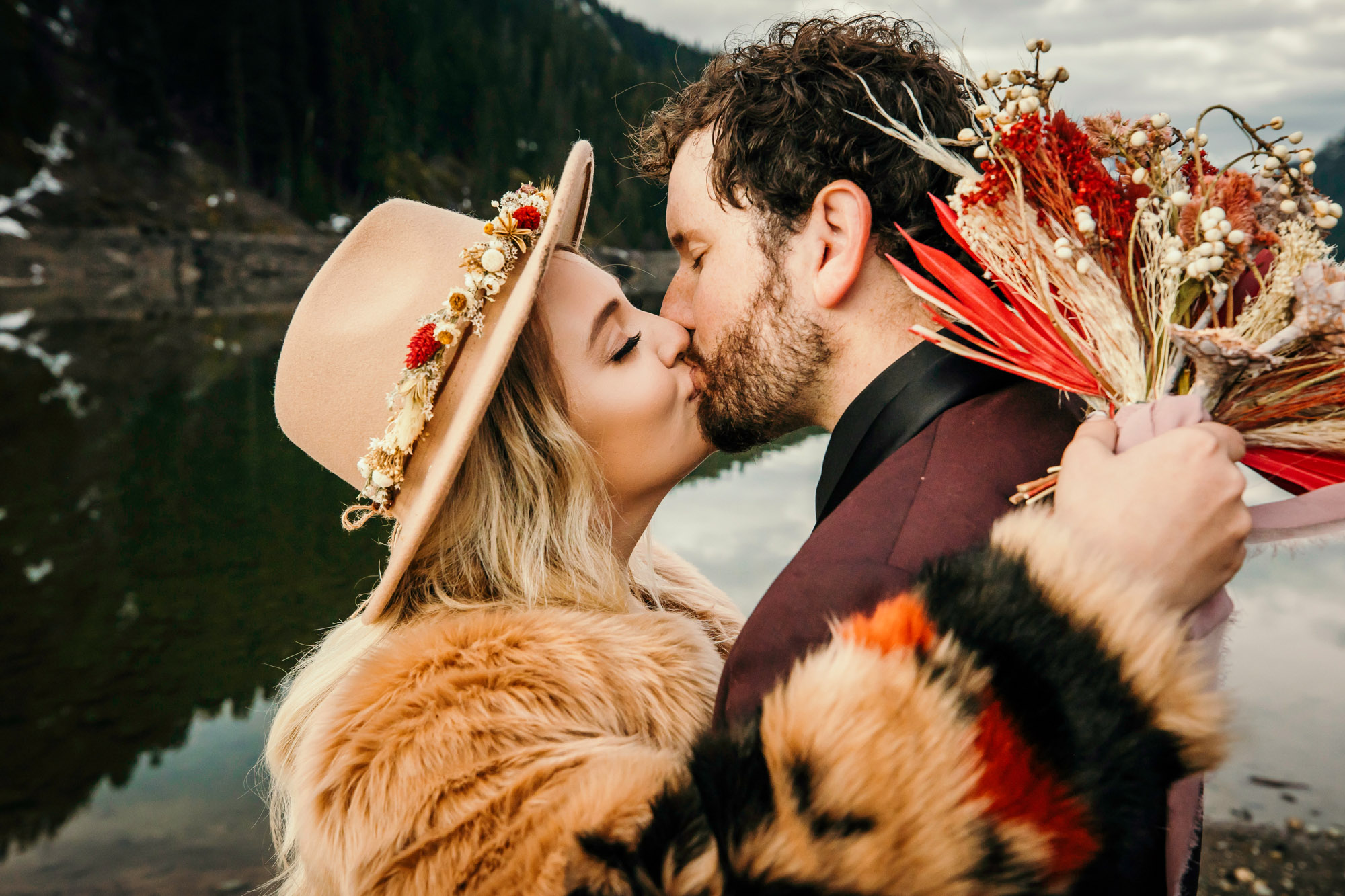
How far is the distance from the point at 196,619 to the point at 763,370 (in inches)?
365

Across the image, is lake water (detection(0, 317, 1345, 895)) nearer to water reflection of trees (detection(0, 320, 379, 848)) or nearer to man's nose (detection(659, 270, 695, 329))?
water reflection of trees (detection(0, 320, 379, 848))

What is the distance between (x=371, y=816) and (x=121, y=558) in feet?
36.9

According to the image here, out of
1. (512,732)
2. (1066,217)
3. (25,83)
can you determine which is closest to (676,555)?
(512,732)

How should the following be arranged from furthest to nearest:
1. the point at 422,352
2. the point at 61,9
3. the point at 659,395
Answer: the point at 61,9 < the point at 659,395 < the point at 422,352

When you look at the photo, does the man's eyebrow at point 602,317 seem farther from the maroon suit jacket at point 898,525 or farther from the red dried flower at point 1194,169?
the red dried flower at point 1194,169

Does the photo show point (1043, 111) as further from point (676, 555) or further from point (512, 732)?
point (676, 555)

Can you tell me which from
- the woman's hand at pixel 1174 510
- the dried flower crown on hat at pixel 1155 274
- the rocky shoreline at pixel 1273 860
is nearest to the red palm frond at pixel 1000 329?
the dried flower crown on hat at pixel 1155 274

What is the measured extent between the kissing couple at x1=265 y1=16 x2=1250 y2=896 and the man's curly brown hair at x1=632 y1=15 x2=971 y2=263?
10mm

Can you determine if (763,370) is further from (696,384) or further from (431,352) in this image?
(431,352)

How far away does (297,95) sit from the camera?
4209 cm

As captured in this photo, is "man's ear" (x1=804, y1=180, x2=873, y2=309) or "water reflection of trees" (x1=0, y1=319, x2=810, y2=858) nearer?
"man's ear" (x1=804, y1=180, x2=873, y2=309)

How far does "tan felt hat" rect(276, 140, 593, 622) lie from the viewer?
6.56ft

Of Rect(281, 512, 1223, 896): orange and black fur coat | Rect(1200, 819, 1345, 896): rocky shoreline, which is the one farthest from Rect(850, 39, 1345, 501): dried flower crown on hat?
Rect(1200, 819, 1345, 896): rocky shoreline

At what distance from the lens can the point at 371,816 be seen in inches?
58.5
